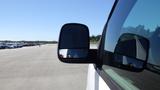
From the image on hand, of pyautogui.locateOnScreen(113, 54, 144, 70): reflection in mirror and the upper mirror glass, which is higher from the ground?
the upper mirror glass

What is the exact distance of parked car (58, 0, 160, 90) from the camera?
1.88 m

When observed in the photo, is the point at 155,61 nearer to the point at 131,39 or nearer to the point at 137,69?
the point at 137,69

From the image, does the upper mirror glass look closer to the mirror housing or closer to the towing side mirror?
the towing side mirror

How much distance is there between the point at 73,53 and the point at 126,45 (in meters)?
0.68

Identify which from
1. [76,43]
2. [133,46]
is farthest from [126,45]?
[76,43]

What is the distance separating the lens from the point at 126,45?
2.25m

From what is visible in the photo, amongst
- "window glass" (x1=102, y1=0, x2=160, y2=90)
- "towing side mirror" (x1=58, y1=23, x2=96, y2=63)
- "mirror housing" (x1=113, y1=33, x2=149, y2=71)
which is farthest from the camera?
"towing side mirror" (x1=58, y1=23, x2=96, y2=63)

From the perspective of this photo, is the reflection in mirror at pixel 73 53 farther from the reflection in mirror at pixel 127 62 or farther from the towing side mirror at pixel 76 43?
the reflection in mirror at pixel 127 62

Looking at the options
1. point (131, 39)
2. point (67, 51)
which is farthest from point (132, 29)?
point (67, 51)

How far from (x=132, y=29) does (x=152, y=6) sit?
362mm

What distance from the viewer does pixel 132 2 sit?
2326 mm

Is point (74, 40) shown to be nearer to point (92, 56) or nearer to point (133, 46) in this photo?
point (92, 56)

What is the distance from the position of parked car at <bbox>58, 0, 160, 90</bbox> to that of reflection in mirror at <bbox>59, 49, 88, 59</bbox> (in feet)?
0.04

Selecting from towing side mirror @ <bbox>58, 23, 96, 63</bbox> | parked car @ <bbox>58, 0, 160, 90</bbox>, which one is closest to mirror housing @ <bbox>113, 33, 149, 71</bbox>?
parked car @ <bbox>58, 0, 160, 90</bbox>
